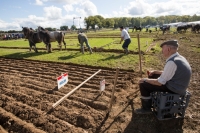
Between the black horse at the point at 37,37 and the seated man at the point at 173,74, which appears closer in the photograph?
the seated man at the point at 173,74

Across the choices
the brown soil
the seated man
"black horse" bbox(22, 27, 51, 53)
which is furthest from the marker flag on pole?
"black horse" bbox(22, 27, 51, 53)

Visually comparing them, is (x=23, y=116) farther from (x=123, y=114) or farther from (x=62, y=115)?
→ (x=123, y=114)

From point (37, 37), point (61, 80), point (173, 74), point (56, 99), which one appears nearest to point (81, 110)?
point (56, 99)

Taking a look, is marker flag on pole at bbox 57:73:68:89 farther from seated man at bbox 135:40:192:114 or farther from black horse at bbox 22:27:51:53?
black horse at bbox 22:27:51:53

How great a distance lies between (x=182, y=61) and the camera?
11.8 feet

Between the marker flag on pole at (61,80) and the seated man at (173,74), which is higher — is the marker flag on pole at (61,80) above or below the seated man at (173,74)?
below

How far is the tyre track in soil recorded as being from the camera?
14.2 ft

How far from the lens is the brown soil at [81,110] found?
4.07 metres

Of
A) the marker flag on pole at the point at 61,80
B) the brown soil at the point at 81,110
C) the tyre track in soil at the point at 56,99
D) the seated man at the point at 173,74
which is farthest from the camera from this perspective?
the marker flag on pole at the point at 61,80

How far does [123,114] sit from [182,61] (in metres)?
2.10

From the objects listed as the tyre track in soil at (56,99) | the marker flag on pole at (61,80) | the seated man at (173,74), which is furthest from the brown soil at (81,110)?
the seated man at (173,74)

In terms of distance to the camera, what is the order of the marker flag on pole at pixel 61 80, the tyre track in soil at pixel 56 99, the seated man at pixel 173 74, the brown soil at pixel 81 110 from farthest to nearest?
the marker flag on pole at pixel 61 80
the tyre track in soil at pixel 56 99
the brown soil at pixel 81 110
the seated man at pixel 173 74

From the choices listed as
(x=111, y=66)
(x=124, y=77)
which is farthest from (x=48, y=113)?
(x=111, y=66)

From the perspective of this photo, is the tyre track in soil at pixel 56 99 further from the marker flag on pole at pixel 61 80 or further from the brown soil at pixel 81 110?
the marker flag on pole at pixel 61 80
